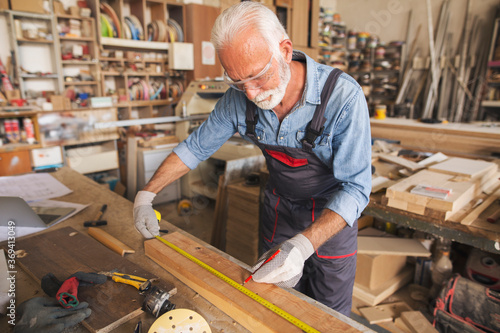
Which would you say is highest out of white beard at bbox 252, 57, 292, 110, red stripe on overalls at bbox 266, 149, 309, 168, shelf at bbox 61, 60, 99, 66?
shelf at bbox 61, 60, 99, 66

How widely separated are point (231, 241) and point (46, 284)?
5.75 ft

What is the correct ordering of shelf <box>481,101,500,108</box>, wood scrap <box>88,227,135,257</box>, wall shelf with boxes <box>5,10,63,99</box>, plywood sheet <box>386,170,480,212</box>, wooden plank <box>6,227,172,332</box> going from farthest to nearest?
1. shelf <box>481,101,500,108</box>
2. wall shelf with boxes <box>5,10,63,99</box>
3. plywood sheet <box>386,170,480,212</box>
4. wood scrap <box>88,227,135,257</box>
5. wooden plank <box>6,227,172,332</box>

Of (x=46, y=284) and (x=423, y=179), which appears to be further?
(x=423, y=179)

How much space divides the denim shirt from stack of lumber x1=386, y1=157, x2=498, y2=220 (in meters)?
0.65

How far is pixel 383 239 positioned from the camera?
2451 mm

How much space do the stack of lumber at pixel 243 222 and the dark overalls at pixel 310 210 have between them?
3.06ft

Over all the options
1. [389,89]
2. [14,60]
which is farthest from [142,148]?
[389,89]

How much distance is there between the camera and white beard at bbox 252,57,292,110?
1141 millimetres

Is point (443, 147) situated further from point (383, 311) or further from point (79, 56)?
point (79, 56)

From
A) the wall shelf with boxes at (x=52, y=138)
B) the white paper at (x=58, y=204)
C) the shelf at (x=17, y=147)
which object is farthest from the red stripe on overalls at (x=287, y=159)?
the shelf at (x=17, y=147)

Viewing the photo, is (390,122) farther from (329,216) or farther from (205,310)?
(205,310)

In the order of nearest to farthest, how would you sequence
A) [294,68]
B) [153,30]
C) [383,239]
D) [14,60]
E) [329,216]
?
1. [329,216]
2. [294,68]
3. [383,239]
4. [14,60]
5. [153,30]

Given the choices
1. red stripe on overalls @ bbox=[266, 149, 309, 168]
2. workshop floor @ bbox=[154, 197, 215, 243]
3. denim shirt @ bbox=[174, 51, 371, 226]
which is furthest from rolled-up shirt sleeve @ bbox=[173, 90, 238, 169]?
workshop floor @ bbox=[154, 197, 215, 243]

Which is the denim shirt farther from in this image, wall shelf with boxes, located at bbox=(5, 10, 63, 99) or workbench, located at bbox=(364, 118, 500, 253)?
wall shelf with boxes, located at bbox=(5, 10, 63, 99)
